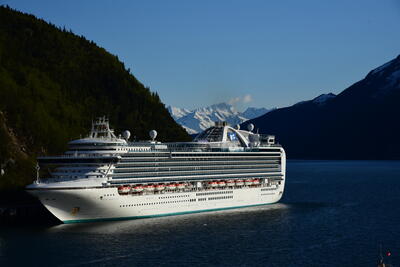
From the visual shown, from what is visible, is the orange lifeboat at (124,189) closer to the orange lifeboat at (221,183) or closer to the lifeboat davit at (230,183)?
the orange lifeboat at (221,183)

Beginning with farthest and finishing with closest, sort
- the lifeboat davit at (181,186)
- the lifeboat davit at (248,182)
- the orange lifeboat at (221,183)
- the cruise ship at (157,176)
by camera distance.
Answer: the lifeboat davit at (248,182), the orange lifeboat at (221,183), the lifeboat davit at (181,186), the cruise ship at (157,176)

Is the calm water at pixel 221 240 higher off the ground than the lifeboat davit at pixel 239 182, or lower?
lower

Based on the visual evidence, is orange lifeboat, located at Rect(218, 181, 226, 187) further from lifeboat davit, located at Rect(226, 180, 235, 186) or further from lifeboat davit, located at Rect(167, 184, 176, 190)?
lifeboat davit, located at Rect(167, 184, 176, 190)

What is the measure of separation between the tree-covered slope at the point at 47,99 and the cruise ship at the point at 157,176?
29.2 meters

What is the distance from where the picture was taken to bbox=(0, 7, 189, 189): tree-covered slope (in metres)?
121

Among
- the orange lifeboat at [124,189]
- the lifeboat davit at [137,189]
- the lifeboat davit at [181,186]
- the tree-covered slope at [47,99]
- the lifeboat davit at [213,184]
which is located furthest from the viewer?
the tree-covered slope at [47,99]

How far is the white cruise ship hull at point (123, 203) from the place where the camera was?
76.4 m

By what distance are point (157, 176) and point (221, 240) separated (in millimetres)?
19009

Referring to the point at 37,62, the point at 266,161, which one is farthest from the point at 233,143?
the point at 37,62

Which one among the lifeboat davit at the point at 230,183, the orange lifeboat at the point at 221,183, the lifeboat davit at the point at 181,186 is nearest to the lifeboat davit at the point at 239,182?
the lifeboat davit at the point at 230,183

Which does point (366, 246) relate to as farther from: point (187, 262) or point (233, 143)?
point (233, 143)

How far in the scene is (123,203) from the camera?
8050 centimetres

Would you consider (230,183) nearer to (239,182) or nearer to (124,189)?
(239,182)

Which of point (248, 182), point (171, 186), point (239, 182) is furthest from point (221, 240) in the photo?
point (248, 182)
